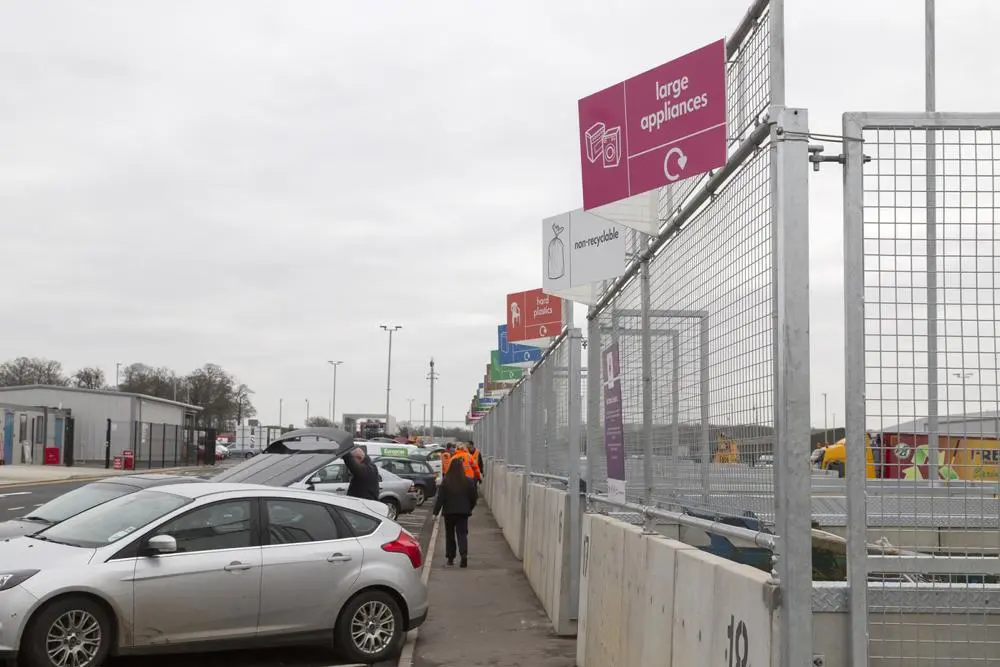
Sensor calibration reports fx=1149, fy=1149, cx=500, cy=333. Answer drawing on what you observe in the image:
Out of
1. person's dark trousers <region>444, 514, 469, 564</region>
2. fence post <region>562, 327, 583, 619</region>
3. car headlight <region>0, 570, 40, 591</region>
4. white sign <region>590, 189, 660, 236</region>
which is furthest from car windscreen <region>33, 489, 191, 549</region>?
person's dark trousers <region>444, 514, 469, 564</region>

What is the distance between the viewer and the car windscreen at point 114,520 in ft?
29.2

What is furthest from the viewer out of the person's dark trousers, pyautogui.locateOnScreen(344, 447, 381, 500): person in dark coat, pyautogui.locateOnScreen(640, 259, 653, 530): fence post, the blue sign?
the blue sign

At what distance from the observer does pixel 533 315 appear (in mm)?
15266

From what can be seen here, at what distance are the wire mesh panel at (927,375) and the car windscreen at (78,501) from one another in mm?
9510

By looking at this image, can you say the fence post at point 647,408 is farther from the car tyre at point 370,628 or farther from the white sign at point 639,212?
the car tyre at point 370,628

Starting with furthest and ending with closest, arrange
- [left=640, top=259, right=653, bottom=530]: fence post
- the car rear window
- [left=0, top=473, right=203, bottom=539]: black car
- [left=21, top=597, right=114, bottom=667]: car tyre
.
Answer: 1. [left=0, top=473, right=203, bottom=539]: black car
2. the car rear window
3. [left=21, top=597, right=114, bottom=667]: car tyre
4. [left=640, top=259, right=653, bottom=530]: fence post

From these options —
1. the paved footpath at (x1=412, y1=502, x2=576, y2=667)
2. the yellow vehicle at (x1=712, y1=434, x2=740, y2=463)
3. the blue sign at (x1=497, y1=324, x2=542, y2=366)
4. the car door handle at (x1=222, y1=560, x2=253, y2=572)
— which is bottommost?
the paved footpath at (x1=412, y1=502, x2=576, y2=667)

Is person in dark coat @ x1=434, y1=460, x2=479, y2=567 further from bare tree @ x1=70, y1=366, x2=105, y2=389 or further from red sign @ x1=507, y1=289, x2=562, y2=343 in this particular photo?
bare tree @ x1=70, y1=366, x2=105, y2=389

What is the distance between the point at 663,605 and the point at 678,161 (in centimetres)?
222

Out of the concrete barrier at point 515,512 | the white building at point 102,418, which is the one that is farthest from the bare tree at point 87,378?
the concrete barrier at point 515,512

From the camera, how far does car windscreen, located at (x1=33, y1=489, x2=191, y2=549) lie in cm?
891

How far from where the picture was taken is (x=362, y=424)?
267ft

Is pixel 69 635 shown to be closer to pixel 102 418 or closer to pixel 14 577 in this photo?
pixel 14 577

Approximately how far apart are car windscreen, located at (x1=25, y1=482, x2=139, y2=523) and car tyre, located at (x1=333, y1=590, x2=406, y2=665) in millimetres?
3764
